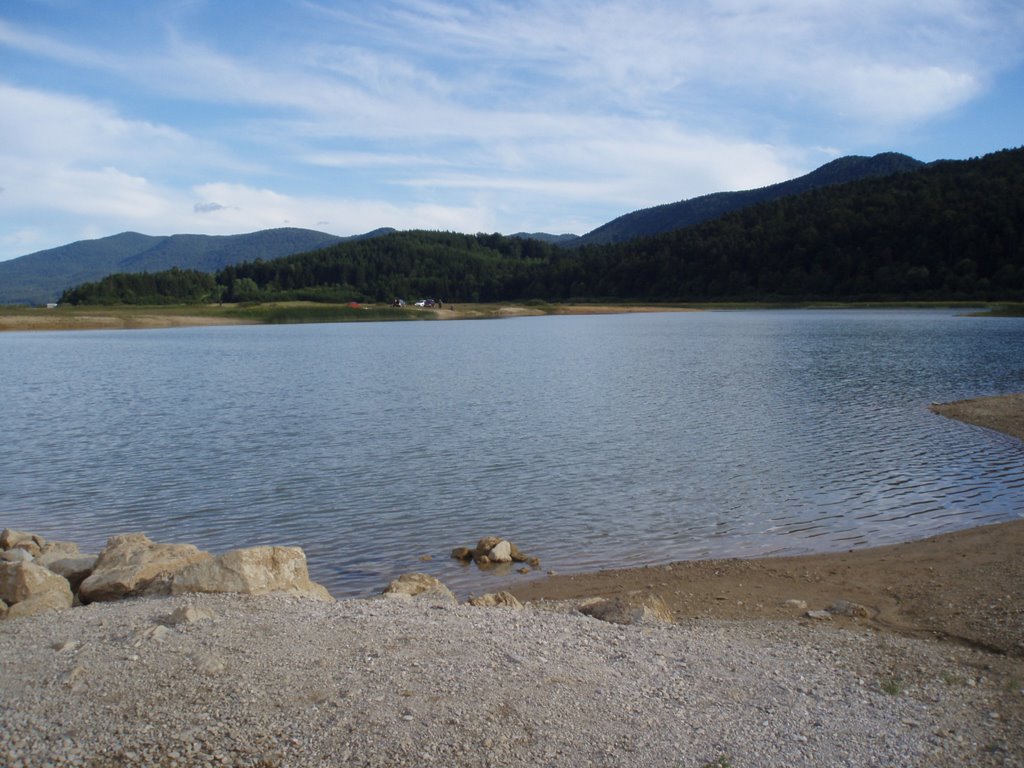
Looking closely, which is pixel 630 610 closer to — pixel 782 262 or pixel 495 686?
pixel 495 686

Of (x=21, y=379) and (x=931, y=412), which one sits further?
(x=21, y=379)

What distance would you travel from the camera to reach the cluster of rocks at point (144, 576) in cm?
720

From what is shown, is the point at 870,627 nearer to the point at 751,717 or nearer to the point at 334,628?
the point at 751,717

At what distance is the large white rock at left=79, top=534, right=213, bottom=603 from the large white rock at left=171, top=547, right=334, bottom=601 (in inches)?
14.1

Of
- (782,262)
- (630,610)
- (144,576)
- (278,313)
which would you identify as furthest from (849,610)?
(782,262)

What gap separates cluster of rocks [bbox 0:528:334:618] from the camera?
23.6ft

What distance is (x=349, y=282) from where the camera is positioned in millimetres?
153000

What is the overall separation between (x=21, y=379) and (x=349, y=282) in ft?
404

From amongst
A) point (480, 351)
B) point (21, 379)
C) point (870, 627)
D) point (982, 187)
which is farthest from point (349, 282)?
point (870, 627)

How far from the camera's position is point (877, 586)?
8.55 meters

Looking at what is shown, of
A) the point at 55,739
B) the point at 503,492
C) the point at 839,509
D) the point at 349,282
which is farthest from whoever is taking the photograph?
the point at 349,282

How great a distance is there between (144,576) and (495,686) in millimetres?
4124

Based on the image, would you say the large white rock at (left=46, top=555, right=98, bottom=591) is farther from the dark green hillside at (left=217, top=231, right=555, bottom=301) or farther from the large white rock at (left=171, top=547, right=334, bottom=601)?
the dark green hillside at (left=217, top=231, right=555, bottom=301)

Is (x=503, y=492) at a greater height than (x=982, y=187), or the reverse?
(x=982, y=187)
